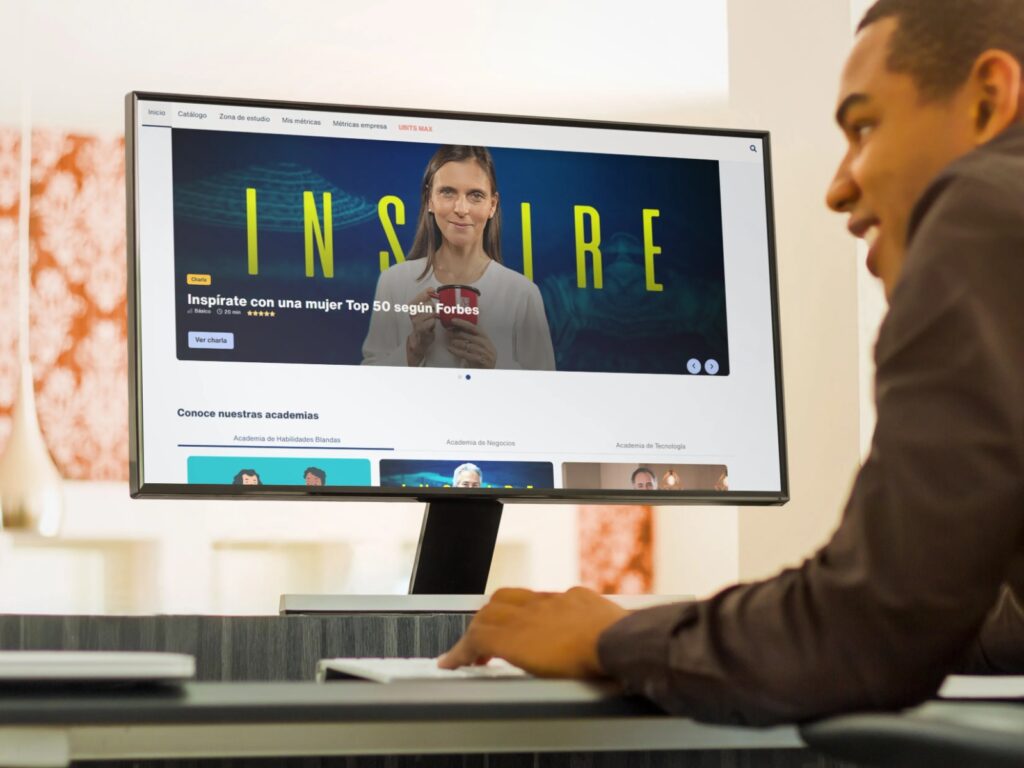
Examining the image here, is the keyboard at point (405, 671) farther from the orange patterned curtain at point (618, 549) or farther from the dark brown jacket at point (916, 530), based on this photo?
the orange patterned curtain at point (618, 549)

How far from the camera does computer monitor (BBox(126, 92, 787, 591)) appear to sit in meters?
1.20

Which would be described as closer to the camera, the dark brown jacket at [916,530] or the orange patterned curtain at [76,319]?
the dark brown jacket at [916,530]

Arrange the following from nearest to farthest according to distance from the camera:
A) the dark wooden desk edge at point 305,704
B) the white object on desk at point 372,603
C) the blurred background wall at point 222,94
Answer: the dark wooden desk edge at point 305,704, the white object on desk at point 372,603, the blurred background wall at point 222,94

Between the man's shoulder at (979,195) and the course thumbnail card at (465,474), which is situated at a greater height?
the man's shoulder at (979,195)

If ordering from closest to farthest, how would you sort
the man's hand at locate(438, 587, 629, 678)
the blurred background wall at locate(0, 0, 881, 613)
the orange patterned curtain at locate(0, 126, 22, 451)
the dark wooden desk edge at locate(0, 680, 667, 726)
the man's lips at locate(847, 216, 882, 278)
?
1. the dark wooden desk edge at locate(0, 680, 667, 726)
2. the man's hand at locate(438, 587, 629, 678)
3. the man's lips at locate(847, 216, 882, 278)
4. the blurred background wall at locate(0, 0, 881, 613)
5. the orange patterned curtain at locate(0, 126, 22, 451)

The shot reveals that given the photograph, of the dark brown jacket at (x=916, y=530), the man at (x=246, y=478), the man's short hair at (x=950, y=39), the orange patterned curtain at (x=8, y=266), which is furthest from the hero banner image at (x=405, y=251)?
the orange patterned curtain at (x=8, y=266)

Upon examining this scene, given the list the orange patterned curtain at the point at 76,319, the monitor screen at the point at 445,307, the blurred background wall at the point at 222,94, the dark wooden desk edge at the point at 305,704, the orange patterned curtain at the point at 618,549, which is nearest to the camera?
the dark wooden desk edge at the point at 305,704

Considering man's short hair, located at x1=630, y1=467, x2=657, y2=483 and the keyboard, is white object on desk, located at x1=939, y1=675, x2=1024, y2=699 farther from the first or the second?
man's short hair, located at x1=630, y1=467, x2=657, y2=483

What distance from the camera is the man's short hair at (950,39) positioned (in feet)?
2.39

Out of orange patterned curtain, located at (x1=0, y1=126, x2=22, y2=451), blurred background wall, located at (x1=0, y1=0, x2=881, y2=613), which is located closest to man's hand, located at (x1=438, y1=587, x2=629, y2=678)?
blurred background wall, located at (x1=0, y1=0, x2=881, y2=613)

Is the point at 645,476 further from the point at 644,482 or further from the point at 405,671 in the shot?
the point at 405,671

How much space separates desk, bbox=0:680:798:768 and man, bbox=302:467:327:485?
59 cm

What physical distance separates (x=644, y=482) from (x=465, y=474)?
177mm

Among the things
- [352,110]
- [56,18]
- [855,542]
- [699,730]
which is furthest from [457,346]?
[56,18]
